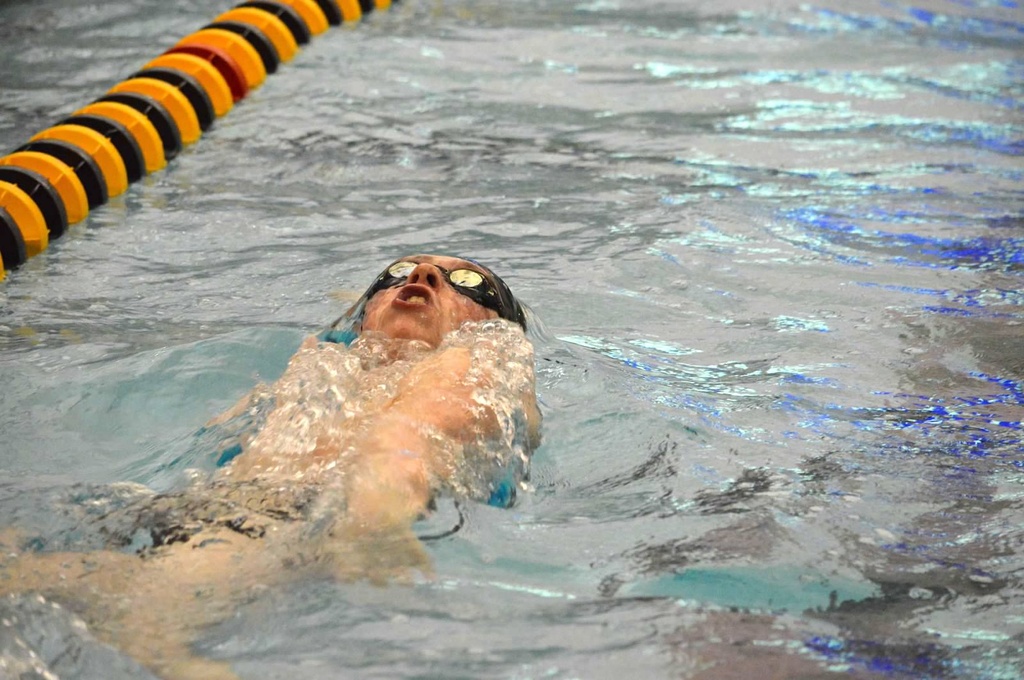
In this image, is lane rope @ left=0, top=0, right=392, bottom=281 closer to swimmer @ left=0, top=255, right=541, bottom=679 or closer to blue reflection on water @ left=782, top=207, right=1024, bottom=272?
swimmer @ left=0, top=255, right=541, bottom=679

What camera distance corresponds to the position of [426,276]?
330 cm

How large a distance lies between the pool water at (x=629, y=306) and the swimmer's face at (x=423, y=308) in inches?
13.9

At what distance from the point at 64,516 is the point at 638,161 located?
11.4 feet

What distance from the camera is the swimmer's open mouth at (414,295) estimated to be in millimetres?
3242

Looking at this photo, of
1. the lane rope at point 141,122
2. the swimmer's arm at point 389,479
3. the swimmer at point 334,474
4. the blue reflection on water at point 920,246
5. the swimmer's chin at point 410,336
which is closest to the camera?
the swimmer at point 334,474

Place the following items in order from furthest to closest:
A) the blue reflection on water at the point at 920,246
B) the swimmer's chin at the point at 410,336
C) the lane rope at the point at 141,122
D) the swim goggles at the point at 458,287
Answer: the lane rope at the point at 141,122
the blue reflection on water at the point at 920,246
the swim goggles at the point at 458,287
the swimmer's chin at the point at 410,336

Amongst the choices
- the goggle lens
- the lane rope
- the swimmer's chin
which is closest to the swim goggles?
the goggle lens

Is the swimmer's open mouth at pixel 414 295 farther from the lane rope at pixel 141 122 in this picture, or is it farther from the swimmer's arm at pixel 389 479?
the lane rope at pixel 141 122

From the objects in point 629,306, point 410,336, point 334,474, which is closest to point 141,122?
point 629,306

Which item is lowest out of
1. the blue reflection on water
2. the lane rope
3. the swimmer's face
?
the blue reflection on water

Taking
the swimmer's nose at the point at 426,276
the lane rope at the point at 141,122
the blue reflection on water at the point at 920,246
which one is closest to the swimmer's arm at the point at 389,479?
the swimmer's nose at the point at 426,276

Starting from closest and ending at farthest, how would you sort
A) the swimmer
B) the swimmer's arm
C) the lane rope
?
the swimmer
the swimmer's arm
the lane rope

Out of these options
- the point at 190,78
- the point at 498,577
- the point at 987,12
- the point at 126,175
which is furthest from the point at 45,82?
the point at 987,12

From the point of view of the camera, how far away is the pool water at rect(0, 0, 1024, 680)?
236cm
